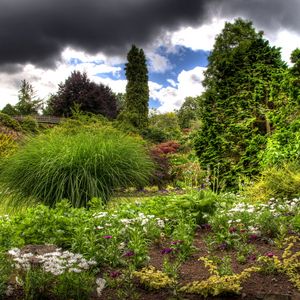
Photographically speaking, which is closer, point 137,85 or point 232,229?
point 232,229

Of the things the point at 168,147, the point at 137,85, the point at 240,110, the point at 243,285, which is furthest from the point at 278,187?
the point at 137,85

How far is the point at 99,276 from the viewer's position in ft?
9.79

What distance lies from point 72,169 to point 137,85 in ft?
78.0

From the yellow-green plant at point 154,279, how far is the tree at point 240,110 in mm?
6271

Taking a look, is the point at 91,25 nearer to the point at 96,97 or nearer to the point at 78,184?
the point at 78,184

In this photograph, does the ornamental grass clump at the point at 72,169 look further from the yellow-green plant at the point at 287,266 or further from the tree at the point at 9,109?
the tree at the point at 9,109

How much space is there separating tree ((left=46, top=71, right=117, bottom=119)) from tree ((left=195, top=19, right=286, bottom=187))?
1761 cm

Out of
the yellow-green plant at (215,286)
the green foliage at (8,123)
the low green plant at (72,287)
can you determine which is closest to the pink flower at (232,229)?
the yellow-green plant at (215,286)

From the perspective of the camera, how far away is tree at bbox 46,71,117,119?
1056 inches

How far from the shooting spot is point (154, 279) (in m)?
2.76

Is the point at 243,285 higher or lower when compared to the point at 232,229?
lower

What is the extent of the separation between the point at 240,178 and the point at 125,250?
6.03 meters

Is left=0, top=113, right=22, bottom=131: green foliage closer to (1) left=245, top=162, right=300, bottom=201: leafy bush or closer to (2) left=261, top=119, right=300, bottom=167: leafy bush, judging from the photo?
(2) left=261, top=119, right=300, bottom=167: leafy bush

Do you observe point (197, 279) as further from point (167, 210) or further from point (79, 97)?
point (79, 97)
